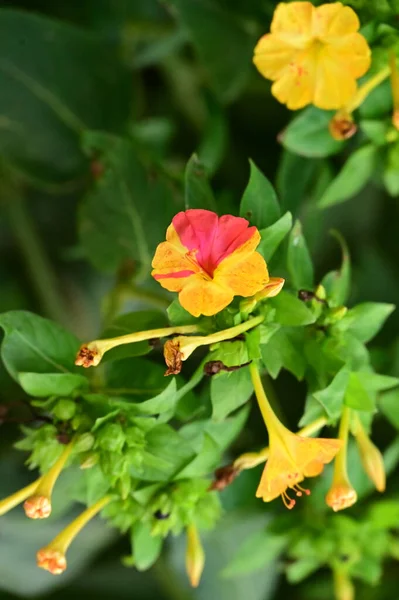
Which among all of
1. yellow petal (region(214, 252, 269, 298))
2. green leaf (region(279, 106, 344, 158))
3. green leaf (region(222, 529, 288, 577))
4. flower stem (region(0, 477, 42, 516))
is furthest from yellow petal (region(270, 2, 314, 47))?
green leaf (region(222, 529, 288, 577))

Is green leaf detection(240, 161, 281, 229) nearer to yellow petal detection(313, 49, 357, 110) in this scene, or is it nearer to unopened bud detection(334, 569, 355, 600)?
yellow petal detection(313, 49, 357, 110)

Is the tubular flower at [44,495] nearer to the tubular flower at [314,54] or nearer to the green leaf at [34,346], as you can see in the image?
the green leaf at [34,346]

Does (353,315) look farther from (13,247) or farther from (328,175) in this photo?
(13,247)

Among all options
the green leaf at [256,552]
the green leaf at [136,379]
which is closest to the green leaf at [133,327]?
the green leaf at [136,379]

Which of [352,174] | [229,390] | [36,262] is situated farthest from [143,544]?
[36,262]

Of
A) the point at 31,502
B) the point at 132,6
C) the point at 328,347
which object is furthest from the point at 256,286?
the point at 132,6

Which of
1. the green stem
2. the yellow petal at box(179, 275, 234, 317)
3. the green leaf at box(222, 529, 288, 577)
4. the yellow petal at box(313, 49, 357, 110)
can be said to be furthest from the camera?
the green stem

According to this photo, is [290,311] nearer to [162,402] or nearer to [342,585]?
[162,402]
